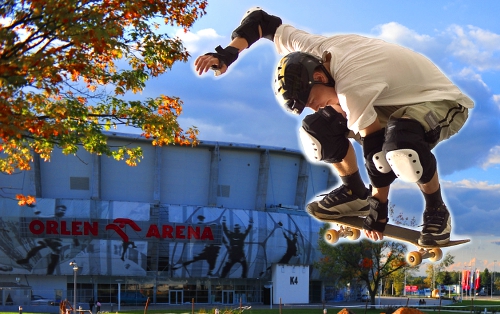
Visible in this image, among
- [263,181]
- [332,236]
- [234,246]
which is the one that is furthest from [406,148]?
[263,181]

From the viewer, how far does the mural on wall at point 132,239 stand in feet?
185

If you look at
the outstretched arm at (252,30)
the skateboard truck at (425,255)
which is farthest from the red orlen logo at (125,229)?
the skateboard truck at (425,255)

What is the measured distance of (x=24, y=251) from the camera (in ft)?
184

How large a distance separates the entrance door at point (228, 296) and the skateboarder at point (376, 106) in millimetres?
61275

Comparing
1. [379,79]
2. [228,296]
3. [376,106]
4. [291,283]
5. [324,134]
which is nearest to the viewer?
[379,79]

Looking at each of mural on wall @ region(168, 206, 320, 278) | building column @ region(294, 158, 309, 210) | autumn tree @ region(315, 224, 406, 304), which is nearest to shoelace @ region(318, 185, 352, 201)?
autumn tree @ region(315, 224, 406, 304)

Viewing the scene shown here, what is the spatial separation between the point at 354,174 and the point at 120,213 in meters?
56.0

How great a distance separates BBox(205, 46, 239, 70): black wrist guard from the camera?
3.55 meters

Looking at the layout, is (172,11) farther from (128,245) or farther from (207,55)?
(128,245)

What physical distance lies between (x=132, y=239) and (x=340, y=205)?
56.4 meters

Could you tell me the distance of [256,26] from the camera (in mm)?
3750

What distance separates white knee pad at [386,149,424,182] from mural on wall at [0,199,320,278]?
2226 inches

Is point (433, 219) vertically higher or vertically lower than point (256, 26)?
lower

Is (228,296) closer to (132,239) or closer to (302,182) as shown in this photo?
(132,239)
